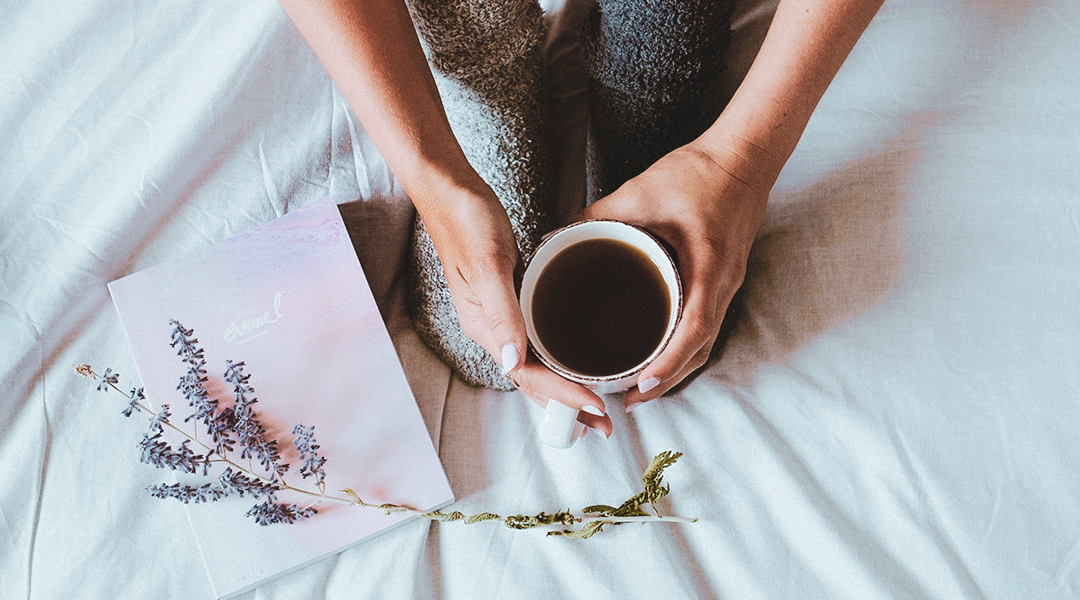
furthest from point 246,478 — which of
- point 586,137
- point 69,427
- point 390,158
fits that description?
point 586,137

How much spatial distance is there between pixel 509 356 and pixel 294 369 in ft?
0.79

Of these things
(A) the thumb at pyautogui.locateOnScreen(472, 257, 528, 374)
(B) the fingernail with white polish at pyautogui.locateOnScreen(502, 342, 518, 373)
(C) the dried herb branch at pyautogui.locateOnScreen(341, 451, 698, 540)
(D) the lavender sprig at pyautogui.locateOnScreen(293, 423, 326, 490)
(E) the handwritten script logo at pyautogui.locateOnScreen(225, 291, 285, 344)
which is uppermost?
(E) the handwritten script logo at pyautogui.locateOnScreen(225, 291, 285, 344)

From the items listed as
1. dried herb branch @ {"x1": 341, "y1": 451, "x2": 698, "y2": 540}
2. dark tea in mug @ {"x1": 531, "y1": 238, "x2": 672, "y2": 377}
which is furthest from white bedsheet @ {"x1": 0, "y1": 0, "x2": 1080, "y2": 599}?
dark tea in mug @ {"x1": 531, "y1": 238, "x2": 672, "y2": 377}

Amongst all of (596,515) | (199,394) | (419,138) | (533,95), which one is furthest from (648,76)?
(199,394)

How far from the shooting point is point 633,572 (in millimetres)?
548

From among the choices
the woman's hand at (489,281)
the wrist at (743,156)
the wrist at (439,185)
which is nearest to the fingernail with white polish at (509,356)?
the woman's hand at (489,281)

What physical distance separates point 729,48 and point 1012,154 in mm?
272

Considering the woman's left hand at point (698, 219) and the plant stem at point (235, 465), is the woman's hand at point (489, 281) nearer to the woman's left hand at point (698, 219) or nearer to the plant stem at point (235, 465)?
the woman's left hand at point (698, 219)

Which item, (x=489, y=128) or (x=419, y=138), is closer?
(x=419, y=138)

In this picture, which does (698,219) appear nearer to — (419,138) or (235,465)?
(419,138)

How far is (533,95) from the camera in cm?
67

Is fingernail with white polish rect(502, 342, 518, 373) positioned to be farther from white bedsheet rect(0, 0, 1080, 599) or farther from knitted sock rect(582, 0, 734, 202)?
knitted sock rect(582, 0, 734, 202)

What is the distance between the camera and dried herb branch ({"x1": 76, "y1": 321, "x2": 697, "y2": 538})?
0.55 meters

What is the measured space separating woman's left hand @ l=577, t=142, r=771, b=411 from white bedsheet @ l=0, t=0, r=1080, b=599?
82mm
